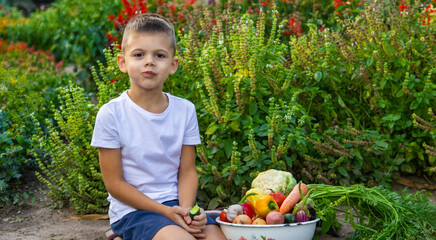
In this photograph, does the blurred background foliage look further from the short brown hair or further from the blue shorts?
the blue shorts

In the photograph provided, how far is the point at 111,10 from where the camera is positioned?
6.73 metres

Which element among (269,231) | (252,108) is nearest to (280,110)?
(252,108)

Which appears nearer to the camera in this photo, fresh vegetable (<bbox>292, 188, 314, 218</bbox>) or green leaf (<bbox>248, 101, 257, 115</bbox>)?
fresh vegetable (<bbox>292, 188, 314, 218</bbox>)

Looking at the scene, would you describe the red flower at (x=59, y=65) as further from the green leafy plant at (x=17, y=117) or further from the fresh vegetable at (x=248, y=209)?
the fresh vegetable at (x=248, y=209)

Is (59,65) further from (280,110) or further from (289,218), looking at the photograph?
(289,218)

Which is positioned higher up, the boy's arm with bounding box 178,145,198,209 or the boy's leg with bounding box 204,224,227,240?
the boy's arm with bounding box 178,145,198,209

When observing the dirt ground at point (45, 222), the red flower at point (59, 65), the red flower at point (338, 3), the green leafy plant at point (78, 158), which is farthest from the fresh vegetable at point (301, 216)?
the red flower at point (59, 65)

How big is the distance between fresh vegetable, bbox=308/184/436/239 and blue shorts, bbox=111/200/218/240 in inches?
32.1

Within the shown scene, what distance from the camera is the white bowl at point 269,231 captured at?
2.61 metres

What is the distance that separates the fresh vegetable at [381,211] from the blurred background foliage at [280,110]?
568 millimetres

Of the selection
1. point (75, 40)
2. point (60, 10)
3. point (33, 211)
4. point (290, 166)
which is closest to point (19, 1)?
point (60, 10)

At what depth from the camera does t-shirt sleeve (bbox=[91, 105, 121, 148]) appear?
2.57m

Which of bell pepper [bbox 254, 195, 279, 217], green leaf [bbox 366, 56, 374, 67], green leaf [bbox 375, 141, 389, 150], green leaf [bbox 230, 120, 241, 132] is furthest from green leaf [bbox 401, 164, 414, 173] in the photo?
bell pepper [bbox 254, 195, 279, 217]

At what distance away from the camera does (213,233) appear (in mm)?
2695
